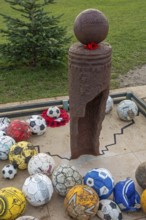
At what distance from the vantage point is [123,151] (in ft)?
18.4

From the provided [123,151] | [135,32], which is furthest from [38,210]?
[135,32]

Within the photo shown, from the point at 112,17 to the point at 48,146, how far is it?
36.0 ft

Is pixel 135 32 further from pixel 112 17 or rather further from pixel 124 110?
pixel 124 110

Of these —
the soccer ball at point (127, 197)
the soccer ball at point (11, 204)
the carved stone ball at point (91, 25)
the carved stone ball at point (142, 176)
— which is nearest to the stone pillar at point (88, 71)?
the carved stone ball at point (91, 25)

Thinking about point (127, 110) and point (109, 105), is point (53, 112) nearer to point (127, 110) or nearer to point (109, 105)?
point (109, 105)

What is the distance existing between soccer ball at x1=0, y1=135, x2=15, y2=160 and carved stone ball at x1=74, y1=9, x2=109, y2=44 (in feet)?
7.24

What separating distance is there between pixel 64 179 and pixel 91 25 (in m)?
2.16

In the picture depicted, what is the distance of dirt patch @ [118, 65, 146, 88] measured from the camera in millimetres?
8370

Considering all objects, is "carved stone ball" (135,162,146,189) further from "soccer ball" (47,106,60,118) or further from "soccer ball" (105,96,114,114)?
"soccer ball" (47,106,60,118)

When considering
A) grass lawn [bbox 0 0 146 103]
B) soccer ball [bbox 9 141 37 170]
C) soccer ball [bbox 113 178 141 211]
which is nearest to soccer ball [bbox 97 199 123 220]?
soccer ball [bbox 113 178 141 211]

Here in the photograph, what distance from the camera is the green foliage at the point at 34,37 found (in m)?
8.31

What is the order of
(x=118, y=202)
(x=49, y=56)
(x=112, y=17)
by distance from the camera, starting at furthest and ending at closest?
(x=112, y=17) < (x=49, y=56) < (x=118, y=202)

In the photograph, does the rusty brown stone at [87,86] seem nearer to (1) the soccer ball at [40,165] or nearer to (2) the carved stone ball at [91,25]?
(2) the carved stone ball at [91,25]

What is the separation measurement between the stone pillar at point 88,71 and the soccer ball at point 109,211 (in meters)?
1.29
